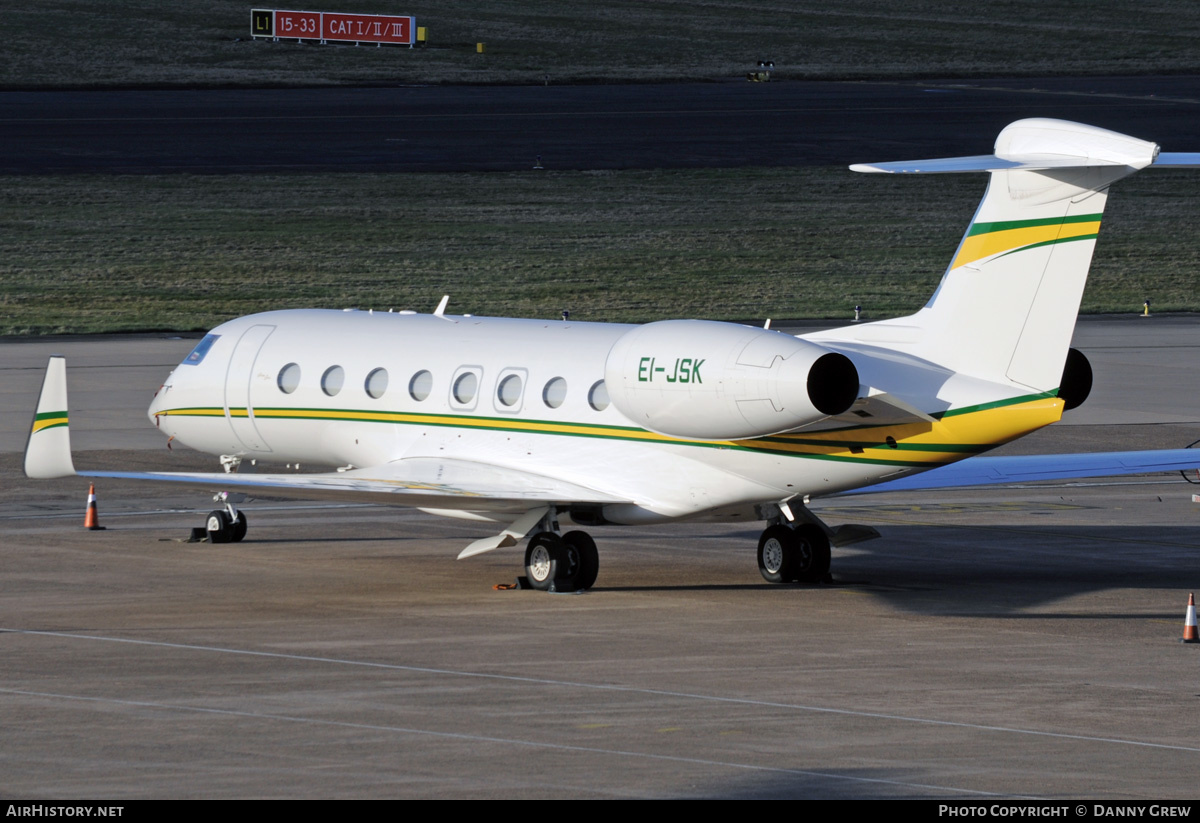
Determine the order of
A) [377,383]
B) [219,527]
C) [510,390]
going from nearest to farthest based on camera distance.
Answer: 1. [510,390]
2. [377,383]
3. [219,527]

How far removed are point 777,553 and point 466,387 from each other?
3985mm

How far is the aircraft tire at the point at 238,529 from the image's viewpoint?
83.9 ft

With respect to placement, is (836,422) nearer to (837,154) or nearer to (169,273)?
(169,273)

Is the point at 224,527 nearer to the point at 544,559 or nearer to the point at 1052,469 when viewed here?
the point at 544,559

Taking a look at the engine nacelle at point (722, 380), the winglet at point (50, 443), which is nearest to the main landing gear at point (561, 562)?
the engine nacelle at point (722, 380)

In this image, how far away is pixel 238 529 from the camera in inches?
1009

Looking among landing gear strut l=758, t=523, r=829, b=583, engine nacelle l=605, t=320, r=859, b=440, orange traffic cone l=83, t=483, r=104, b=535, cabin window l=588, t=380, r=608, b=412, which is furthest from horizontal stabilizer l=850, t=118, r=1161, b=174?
orange traffic cone l=83, t=483, r=104, b=535

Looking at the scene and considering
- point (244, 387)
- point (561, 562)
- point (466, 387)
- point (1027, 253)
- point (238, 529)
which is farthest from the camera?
point (238, 529)

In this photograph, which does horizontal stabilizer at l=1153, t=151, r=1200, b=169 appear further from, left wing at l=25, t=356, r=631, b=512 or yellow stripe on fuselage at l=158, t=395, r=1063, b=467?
left wing at l=25, t=356, r=631, b=512

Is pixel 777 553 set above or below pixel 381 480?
below

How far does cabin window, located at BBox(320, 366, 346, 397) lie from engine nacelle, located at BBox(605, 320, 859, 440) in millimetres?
4511

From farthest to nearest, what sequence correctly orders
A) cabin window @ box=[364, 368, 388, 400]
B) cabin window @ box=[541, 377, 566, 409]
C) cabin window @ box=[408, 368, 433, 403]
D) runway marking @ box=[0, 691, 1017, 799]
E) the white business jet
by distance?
cabin window @ box=[364, 368, 388, 400]
cabin window @ box=[408, 368, 433, 403]
cabin window @ box=[541, 377, 566, 409]
the white business jet
runway marking @ box=[0, 691, 1017, 799]

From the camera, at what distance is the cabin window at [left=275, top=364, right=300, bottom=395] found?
24750mm

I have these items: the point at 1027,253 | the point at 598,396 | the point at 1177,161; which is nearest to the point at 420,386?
the point at 598,396
